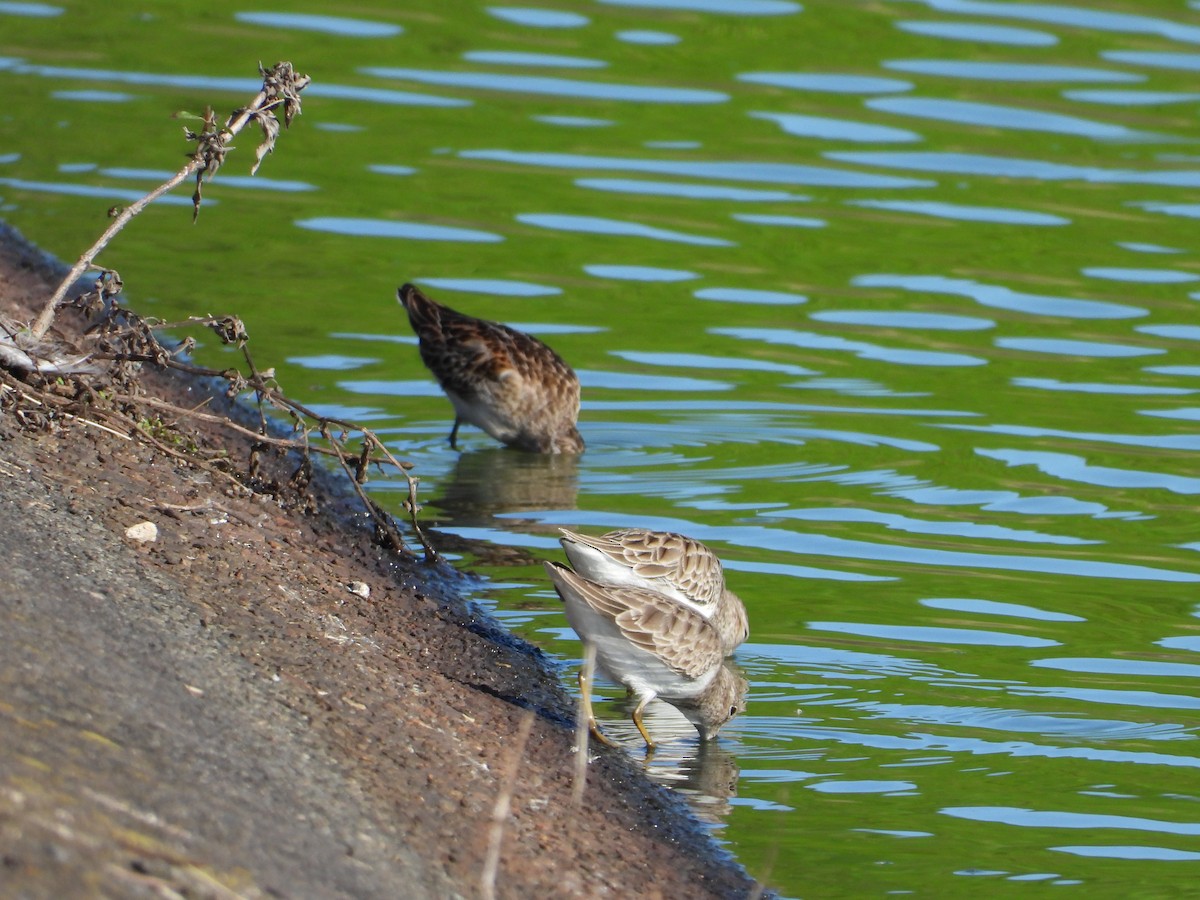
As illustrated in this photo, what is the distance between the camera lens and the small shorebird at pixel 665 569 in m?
7.61

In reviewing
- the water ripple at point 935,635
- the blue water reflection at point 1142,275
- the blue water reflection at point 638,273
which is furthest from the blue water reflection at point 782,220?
the water ripple at point 935,635

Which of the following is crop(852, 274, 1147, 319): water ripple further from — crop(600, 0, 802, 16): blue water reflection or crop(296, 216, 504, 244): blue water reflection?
crop(600, 0, 802, 16): blue water reflection

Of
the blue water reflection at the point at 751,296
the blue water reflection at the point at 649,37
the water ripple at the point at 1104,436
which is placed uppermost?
the blue water reflection at the point at 649,37

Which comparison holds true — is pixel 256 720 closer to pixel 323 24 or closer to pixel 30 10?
pixel 323 24

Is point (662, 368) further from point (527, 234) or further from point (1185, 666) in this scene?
point (1185, 666)

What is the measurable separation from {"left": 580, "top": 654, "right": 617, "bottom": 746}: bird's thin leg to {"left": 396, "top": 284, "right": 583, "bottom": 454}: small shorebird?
14.2 feet

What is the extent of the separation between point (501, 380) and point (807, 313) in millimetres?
2888

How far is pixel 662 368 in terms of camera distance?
41.8 ft

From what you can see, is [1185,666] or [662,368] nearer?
[1185,666]

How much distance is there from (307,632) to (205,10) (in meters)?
13.9

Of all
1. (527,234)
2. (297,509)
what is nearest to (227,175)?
(527,234)

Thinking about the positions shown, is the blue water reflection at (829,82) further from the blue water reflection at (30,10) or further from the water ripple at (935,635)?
the water ripple at (935,635)

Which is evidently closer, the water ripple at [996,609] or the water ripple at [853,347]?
the water ripple at [996,609]

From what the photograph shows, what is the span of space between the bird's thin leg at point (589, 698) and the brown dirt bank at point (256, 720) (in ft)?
0.36
